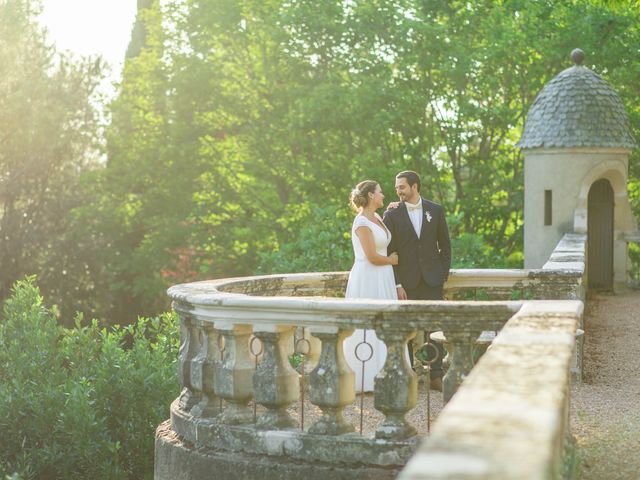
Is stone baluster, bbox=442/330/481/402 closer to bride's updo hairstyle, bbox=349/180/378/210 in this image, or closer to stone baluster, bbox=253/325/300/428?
stone baluster, bbox=253/325/300/428

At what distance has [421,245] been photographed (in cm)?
862

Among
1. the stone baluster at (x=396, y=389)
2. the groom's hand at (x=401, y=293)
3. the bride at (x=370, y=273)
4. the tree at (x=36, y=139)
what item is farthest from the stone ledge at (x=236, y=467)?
the tree at (x=36, y=139)

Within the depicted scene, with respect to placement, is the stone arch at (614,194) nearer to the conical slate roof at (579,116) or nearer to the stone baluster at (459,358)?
the conical slate roof at (579,116)

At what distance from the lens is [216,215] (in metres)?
29.8

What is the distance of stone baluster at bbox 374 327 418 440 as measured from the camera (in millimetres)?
5738

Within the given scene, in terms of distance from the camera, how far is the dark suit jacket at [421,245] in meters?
8.60

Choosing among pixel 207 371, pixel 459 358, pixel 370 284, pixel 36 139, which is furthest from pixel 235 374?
pixel 36 139

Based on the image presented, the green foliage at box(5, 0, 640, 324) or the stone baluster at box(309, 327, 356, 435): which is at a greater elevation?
the green foliage at box(5, 0, 640, 324)

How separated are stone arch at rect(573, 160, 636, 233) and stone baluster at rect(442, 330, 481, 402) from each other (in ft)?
44.7

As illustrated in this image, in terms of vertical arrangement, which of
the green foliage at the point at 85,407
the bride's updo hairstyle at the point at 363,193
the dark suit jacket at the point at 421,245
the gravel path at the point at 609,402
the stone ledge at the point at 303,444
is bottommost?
the green foliage at the point at 85,407

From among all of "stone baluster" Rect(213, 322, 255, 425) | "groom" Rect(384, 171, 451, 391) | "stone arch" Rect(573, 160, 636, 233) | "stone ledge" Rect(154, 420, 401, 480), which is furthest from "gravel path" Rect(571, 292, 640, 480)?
"stone arch" Rect(573, 160, 636, 233)

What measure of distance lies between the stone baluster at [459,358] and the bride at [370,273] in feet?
7.85

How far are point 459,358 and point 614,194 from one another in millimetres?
15028

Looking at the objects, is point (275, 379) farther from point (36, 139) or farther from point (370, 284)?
point (36, 139)
